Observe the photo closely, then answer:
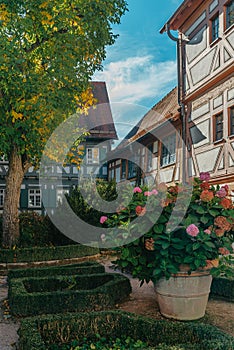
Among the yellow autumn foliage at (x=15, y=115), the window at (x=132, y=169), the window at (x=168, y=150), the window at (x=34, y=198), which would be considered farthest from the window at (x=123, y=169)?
the yellow autumn foliage at (x=15, y=115)

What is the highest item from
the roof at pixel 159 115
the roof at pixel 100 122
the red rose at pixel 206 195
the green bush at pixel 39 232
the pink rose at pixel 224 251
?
the roof at pixel 100 122

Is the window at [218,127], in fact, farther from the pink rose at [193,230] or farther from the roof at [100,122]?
the roof at [100,122]

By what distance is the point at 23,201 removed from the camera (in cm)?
2270

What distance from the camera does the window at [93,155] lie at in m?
23.6

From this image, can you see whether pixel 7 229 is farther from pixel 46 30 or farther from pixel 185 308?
pixel 185 308

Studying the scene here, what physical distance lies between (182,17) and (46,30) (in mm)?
5587

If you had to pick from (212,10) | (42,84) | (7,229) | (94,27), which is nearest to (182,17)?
(212,10)

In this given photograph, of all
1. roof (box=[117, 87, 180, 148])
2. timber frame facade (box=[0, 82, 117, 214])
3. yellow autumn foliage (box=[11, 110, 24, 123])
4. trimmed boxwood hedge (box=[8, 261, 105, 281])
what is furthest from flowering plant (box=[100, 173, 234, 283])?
timber frame facade (box=[0, 82, 117, 214])

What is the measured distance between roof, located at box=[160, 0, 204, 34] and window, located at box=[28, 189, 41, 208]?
1233 cm

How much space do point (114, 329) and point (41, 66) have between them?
786 centimetres

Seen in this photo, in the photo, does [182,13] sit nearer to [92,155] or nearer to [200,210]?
A: [200,210]

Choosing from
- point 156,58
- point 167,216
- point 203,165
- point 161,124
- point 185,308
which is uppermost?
point 156,58

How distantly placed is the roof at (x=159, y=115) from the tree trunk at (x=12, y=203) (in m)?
5.66

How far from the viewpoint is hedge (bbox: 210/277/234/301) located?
6.43 metres
